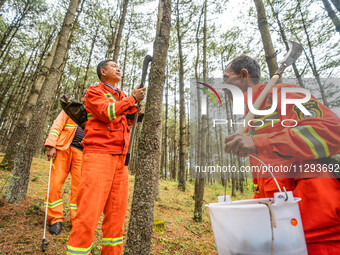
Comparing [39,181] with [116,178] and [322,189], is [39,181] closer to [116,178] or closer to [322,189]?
[116,178]

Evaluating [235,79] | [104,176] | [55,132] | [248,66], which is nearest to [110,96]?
[104,176]

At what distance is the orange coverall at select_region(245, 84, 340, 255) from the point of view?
0.80 meters

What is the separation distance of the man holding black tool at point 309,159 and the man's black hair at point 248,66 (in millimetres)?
533

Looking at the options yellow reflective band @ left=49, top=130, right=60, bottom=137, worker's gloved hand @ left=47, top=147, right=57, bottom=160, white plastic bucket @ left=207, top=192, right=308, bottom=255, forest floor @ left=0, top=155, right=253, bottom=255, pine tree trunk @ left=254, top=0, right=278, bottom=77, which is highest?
pine tree trunk @ left=254, top=0, right=278, bottom=77

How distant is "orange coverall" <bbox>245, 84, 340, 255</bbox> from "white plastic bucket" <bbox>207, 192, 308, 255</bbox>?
16 cm

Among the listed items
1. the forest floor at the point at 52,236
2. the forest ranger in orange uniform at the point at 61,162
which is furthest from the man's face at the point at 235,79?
the forest floor at the point at 52,236

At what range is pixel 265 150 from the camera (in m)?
0.94

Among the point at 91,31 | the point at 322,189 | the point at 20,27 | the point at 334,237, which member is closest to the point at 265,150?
the point at 322,189

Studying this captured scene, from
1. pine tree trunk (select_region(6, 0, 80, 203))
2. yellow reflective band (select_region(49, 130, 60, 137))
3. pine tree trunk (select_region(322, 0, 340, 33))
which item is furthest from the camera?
pine tree trunk (select_region(322, 0, 340, 33))

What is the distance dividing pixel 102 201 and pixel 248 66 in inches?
79.5

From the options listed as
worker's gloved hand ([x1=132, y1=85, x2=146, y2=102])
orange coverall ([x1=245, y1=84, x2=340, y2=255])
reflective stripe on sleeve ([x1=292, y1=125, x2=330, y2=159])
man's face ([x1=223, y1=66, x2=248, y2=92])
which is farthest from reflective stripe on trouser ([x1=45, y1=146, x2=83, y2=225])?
reflective stripe on sleeve ([x1=292, y1=125, x2=330, y2=159])

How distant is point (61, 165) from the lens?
10.4ft

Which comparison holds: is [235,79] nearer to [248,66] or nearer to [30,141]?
[248,66]

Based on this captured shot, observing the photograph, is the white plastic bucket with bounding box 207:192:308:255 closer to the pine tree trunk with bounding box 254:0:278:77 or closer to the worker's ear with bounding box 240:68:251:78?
the worker's ear with bounding box 240:68:251:78
